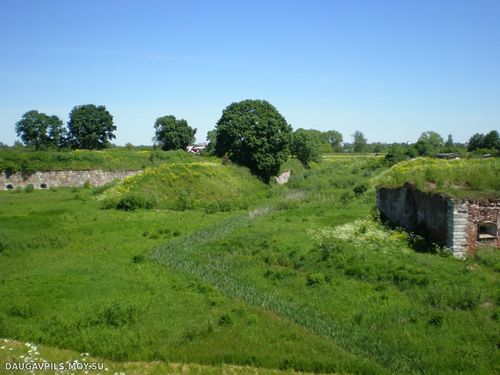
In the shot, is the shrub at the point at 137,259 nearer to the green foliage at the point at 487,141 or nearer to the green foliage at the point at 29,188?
the green foliage at the point at 29,188

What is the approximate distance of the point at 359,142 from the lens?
12938cm

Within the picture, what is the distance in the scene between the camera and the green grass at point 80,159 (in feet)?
139

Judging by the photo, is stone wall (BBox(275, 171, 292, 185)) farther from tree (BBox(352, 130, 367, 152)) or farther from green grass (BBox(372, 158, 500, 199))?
tree (BBox(352, 130, 367, 152))

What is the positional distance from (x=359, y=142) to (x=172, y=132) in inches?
2954

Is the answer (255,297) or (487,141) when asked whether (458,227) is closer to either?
(255,297)

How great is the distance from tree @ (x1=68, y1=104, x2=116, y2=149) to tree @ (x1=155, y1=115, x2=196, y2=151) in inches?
273

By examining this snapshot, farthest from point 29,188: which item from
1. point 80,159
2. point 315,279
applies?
point 315,279

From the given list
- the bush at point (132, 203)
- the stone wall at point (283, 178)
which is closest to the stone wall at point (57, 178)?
the stone wall at point (283, 178)

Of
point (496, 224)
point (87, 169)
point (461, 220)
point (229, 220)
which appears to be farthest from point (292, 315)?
point (87, 169)

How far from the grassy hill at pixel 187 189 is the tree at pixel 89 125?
84.5 ft

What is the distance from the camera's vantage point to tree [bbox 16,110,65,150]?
56.8 m

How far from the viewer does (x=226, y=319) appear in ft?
41.5

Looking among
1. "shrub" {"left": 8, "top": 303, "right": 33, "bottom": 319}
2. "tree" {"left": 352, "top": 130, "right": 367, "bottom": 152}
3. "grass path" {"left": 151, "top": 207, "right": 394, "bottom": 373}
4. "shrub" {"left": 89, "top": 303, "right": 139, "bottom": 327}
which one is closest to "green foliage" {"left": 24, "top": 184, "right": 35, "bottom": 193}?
"grass path" {"left": 151, "top": 207, "right": 394, "bottom": 373}

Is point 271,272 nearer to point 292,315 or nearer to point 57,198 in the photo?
point 292,315
